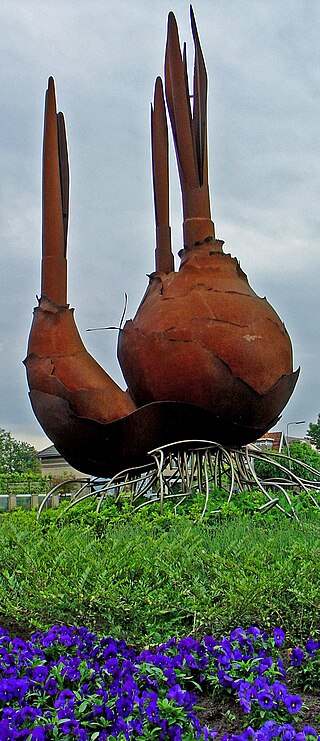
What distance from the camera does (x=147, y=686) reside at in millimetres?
2697

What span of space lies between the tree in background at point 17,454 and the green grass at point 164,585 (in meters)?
31.6

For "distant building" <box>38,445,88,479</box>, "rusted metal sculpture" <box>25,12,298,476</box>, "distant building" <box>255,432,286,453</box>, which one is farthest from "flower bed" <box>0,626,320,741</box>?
"distant building" <box>38,445,88,479</box>

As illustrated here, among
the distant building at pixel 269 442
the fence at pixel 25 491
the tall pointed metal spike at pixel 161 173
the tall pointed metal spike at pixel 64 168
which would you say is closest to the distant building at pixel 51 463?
the fence at pixel 25 491

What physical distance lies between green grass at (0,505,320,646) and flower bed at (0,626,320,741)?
0.13 m

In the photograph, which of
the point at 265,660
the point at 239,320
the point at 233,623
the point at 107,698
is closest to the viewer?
the point at 107,698

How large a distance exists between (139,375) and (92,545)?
7.07 feet

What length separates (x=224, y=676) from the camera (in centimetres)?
271

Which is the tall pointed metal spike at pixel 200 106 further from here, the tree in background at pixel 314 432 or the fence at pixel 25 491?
the tree in background at pixel 314 432

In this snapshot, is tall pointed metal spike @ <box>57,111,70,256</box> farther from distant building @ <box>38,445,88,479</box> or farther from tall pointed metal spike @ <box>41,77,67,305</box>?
distant building @ <box>38,445,88,479</box>

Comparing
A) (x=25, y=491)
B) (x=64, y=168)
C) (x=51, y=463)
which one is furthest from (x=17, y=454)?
(x=64, y=168)

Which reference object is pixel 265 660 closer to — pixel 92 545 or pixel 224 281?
pixel 92 545

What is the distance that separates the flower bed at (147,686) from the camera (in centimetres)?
238

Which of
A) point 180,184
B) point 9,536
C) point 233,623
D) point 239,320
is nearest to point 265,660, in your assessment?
point 233,623

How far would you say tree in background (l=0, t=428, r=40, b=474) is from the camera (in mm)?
35312
